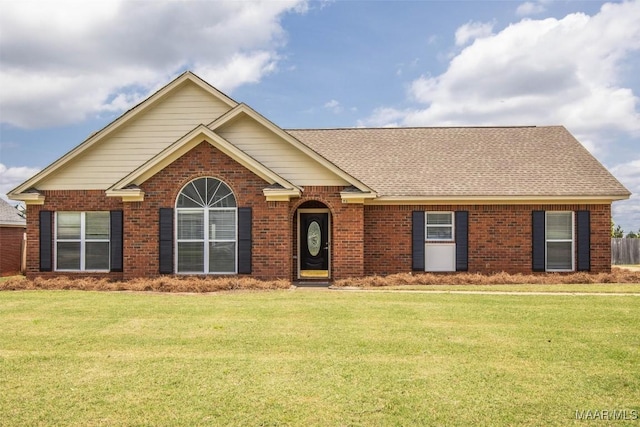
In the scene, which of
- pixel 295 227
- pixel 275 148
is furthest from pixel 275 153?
pixel 295 227

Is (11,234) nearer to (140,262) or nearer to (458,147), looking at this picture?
(140,262)

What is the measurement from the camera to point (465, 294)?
13047mm

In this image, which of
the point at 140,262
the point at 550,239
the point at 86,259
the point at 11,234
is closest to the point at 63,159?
the point at 86,259

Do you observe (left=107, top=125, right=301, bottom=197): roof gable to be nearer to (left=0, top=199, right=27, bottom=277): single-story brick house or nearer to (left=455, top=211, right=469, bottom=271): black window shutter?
(left=455, top=211, right=469, bottom=271): black window shutter

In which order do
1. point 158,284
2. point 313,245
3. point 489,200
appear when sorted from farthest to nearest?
point 313,245 < point 489,200 < point 158,284

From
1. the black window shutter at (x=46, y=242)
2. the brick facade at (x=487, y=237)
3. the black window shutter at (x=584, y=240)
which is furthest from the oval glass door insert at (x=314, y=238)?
the black window shutter at (x=584, y=240)

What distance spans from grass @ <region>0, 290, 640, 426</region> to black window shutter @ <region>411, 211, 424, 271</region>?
18.5ft

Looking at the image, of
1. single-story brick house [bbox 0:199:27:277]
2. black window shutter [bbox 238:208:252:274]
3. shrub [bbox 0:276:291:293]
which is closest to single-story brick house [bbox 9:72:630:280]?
black window shutter [bbox 238:208:252:274]

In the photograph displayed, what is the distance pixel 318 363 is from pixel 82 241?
12.5 metres

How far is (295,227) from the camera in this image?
17219 millimetres

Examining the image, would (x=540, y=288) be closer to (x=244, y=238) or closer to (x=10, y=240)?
(x=244, y=238)

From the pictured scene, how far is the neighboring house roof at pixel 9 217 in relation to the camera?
847 inches

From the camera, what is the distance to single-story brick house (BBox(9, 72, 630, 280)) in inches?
616

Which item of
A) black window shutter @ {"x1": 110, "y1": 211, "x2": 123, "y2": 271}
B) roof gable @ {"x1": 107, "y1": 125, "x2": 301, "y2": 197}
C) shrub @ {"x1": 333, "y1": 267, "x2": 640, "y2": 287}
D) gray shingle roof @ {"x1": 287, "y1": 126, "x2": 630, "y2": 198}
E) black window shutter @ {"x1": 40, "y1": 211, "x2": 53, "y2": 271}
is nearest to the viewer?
roof gable @ {"x1": 107, "y1": 125, "x2": 301, "y2": 197}
